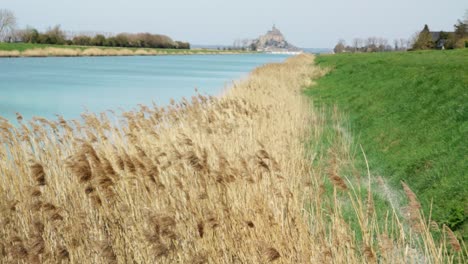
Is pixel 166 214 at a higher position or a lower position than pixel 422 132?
higher

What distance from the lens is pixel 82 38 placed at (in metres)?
106

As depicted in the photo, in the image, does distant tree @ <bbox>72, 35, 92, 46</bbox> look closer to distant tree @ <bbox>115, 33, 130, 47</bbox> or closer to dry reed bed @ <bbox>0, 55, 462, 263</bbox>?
distant tree @ <bbox>115, 33, 130, 47</bbox>

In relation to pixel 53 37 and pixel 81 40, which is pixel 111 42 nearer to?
pixel 81 40

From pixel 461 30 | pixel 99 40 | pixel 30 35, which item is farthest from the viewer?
pixel 99 40

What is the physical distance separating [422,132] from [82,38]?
102m

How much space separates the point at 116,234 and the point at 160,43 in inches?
5313

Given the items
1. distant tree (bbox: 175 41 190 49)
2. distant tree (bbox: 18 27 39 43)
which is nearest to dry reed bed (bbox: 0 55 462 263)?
distant tree (bbox: 18 27 39 43)

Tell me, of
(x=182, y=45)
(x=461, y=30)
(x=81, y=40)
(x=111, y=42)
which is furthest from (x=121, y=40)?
(x=461, y=30)

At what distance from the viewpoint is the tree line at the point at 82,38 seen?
92.0 metres

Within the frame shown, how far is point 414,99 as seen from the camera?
1533 centimetres

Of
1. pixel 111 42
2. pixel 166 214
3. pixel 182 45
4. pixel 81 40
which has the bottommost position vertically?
pixel 182 45

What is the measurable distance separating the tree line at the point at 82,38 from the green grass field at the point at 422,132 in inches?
3162

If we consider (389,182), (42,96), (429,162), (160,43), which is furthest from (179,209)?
(160,43)

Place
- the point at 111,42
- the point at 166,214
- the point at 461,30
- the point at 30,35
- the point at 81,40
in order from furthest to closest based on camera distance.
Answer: the point at 111,42 → the point at 81,40 → the point at 30,35 → the point at 461,30 → the point at 166,214
